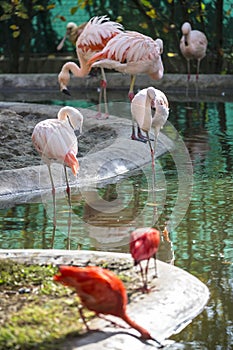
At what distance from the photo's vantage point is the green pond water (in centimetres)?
399

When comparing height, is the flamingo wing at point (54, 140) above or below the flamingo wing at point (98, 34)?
below

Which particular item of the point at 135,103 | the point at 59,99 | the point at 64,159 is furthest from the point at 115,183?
the point at 59,99

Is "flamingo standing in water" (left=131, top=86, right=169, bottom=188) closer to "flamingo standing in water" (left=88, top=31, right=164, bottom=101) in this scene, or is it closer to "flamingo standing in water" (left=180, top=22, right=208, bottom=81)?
"flamingo standing in water" (left=88, top=31, right=164, bottom=101)

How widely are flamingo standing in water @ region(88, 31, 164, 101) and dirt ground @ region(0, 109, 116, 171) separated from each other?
1.75 feet

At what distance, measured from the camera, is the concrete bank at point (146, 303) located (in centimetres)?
345

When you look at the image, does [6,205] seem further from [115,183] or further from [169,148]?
[169,148]

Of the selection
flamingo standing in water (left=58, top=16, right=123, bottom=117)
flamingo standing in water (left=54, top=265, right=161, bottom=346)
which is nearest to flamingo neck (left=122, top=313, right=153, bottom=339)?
flamingo standing in water (left=54, top=265, right=161, bottom=346)

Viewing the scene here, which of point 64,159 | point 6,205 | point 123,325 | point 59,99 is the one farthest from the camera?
point 59,99

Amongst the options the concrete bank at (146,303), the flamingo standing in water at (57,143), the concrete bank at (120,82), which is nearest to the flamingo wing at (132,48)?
the flamingo standing in water at (57,143)

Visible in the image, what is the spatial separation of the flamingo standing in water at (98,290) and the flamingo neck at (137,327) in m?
0.02

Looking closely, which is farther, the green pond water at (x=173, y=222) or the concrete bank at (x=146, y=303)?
the green pond water at (x=173, y=222)

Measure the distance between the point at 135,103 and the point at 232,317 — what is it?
331 cm

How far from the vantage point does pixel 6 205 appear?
20.1 ft

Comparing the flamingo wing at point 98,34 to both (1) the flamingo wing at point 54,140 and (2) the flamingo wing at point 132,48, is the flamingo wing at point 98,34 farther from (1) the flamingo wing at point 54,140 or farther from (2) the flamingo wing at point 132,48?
(1) the flamingo wing at point 54,140
